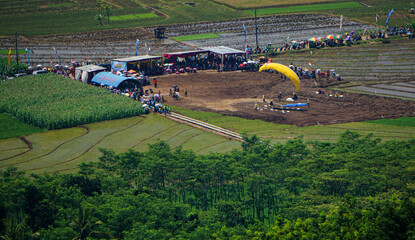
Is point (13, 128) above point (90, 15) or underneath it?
underneath

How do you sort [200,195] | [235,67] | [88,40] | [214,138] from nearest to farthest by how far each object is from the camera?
[200,195], [214,138], [235,67], [88,40]

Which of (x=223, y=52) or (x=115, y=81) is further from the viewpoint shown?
(x=223, y=52)

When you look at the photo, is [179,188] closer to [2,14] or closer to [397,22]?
[397,22]

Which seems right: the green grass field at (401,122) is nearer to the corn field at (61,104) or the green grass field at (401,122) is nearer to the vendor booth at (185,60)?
the corn field at (61,104)

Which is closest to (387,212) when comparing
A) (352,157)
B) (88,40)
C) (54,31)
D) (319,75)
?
(352,157)

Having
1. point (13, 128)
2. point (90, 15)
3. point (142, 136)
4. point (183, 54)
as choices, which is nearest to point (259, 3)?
point (90, 15)

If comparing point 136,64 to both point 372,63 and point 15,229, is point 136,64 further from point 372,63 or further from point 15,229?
point 15,229

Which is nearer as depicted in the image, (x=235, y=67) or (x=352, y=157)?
(x=352, y=157)

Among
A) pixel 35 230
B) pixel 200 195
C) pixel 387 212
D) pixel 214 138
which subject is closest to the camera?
pixel 387 212
